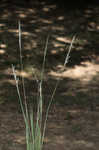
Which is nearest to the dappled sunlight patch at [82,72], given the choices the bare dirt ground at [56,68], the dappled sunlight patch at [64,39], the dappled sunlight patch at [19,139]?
the bare dirt ground at [56,68]

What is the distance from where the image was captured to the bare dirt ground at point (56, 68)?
3912 millimetres

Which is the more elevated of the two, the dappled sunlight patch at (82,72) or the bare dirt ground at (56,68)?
the bare dirt ground at (56,68)

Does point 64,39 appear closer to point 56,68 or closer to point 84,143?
point 56,68

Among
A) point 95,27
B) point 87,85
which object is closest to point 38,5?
point 95,27

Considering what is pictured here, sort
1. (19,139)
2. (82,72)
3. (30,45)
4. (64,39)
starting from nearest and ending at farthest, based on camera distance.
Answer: (19,139)
(82,72)
(30,45)
(64,39)

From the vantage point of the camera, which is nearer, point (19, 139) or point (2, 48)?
point (19, 139)

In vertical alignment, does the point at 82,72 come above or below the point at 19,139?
below

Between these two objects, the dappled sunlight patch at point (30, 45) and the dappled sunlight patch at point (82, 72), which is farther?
the dappled sunlight patch at point (30, 45)

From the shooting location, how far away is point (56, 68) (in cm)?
561

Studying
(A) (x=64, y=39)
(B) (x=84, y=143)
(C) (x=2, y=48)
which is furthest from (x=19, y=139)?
(A) (x=64, y=39)

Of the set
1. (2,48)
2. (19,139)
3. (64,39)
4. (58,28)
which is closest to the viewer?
(19,139)

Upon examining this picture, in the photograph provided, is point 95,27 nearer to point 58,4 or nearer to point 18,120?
point 58,4

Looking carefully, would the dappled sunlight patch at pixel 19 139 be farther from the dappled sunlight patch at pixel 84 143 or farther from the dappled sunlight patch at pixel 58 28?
the dappled sunlight patch at pixel 58 28

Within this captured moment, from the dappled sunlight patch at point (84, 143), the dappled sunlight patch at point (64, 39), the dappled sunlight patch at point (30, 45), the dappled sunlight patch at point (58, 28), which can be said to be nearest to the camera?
the dappled sunlight patch at point (84, 143)
